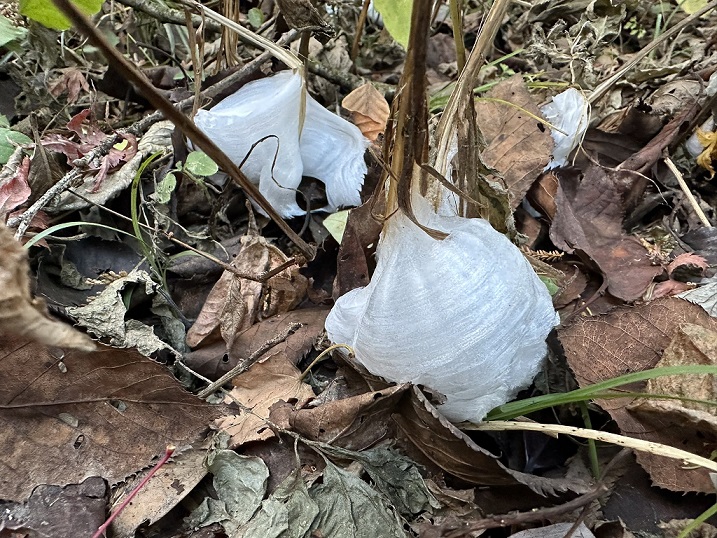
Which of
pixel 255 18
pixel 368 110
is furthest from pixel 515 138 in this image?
pixel 255 18

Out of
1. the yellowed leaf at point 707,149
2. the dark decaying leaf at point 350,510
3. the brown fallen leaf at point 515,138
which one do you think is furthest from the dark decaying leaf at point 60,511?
the yellowed leaf at point 707,149

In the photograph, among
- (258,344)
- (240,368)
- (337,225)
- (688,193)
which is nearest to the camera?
(240,368)

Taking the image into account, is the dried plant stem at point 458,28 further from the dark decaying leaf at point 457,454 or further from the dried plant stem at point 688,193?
the dried plant stem at point 688,193

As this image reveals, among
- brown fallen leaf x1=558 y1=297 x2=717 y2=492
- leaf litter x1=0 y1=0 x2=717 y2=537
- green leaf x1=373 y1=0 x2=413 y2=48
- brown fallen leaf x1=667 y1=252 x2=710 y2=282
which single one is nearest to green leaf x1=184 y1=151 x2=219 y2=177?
leaf litter x1=0 y1=0 x2=717 y2=537

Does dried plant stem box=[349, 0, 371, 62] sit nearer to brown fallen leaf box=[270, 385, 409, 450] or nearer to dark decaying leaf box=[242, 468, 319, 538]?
brown fallen leaf box=[270, 385, 409, 450]

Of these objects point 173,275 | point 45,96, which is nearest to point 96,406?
point 173,275

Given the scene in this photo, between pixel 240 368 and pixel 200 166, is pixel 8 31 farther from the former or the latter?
pixel 240 368
